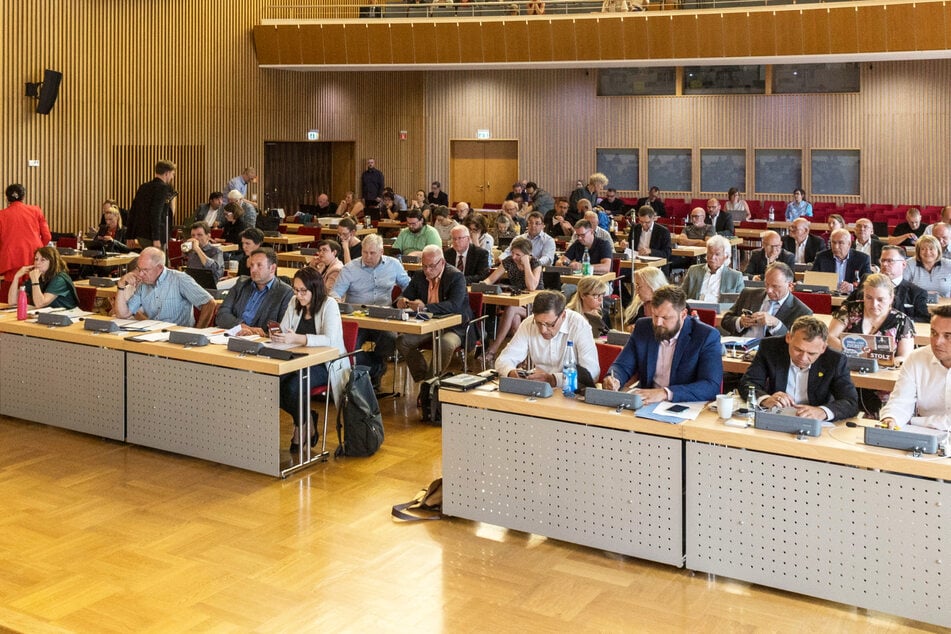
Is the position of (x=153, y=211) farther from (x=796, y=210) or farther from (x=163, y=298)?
(x=796, y=210)

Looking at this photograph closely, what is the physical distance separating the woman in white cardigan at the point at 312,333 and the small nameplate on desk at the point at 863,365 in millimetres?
3130

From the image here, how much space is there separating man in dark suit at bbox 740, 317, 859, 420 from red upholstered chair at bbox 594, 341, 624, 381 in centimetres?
98

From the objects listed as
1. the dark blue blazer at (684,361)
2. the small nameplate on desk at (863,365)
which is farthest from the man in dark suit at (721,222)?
the dark blue blazer at (684,361)

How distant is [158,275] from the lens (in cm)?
789

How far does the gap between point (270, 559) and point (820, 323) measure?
2.97 meters

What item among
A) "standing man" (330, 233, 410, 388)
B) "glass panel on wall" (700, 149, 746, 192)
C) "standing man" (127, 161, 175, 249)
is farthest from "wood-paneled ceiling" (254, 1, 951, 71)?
"standing man" (330, 233, 410, 388)

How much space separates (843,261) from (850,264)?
0.09 metres

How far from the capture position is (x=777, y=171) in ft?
67.1

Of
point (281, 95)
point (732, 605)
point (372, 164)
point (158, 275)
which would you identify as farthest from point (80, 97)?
point (732, 605)

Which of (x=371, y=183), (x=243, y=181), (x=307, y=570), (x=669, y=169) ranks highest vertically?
(x=669, y=169)

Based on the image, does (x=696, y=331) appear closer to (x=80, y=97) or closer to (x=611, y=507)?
(x=611, y=507)

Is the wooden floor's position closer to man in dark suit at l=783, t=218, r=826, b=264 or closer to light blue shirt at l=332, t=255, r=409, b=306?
light blue shirt at l=332, t=255, r=409, b=306

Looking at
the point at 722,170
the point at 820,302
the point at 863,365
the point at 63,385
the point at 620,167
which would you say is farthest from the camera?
the point at 620,167

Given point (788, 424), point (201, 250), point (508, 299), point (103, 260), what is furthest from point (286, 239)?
point (788, 424)
